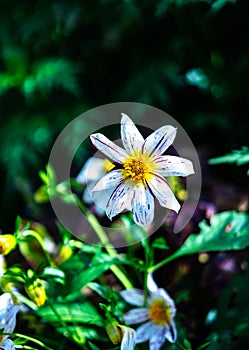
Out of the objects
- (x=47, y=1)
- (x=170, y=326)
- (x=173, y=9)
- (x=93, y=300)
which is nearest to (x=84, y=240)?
(x=93, y=300)

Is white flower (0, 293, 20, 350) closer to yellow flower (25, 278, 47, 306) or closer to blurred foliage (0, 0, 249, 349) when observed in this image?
yellow flower (25, 278, 47, 306)

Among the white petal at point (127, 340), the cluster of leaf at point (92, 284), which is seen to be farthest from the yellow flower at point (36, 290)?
the white petal at point (127, 340)

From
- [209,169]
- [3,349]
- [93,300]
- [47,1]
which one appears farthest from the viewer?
[47,1]

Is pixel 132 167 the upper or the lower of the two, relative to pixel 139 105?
upper

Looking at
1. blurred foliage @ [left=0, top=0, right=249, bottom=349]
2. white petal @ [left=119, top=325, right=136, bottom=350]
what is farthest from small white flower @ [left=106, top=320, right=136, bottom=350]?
blurred foliage @ [left=0, top=0, right=249, bottom=349]

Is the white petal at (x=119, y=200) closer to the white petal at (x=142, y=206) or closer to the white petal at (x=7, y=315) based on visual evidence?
the white petal at (x=142, y=206)

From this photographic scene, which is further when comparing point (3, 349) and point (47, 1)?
point (47, 1)

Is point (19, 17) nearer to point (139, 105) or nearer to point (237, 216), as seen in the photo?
point (139, 105)

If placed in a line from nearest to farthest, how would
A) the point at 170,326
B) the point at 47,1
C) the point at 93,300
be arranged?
the point at 170,326
the point at 93,300
the point at 47,1
